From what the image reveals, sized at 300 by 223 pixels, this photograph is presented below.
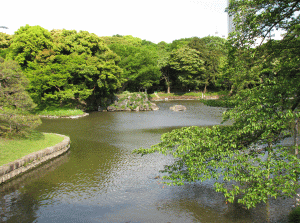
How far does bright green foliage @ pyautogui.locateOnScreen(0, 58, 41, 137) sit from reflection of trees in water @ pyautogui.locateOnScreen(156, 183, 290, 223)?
888 centimetres

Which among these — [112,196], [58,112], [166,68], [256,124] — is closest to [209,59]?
[166,68]

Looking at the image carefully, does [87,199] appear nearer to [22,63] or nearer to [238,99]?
[238,99]

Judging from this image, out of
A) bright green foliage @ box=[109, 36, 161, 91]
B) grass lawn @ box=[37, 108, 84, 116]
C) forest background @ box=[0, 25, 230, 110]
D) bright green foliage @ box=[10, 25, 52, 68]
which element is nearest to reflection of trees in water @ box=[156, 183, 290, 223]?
grass lawn @ box=[37, 108, 84, 116]

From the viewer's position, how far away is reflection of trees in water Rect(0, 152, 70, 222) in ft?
27.2

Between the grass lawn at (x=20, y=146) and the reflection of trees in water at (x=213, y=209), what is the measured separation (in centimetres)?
763

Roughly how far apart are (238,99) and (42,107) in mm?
29056

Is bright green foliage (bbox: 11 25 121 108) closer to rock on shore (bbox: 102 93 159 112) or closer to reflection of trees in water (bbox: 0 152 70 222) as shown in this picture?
rock on shore (bbox: 102 93 159 112)

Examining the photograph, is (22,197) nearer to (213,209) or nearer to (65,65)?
(213,209)

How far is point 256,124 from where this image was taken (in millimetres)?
6184

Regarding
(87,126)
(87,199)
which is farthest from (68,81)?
(87,199)

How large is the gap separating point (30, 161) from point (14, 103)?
3.39m

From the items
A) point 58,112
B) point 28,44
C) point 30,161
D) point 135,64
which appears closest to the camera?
point 30,161

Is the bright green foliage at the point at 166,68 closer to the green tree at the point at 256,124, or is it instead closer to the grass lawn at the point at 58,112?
the grass lawn at the point at 58,112

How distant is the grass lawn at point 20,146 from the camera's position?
11829mm
